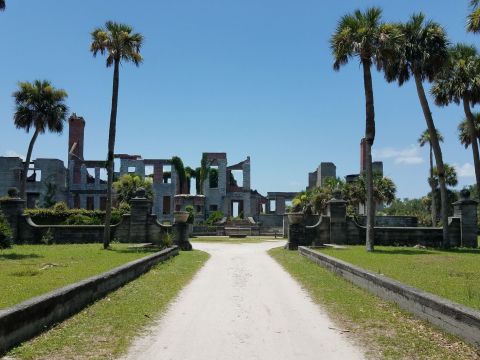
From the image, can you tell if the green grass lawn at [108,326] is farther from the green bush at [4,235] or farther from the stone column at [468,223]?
the stone column at [468,223]

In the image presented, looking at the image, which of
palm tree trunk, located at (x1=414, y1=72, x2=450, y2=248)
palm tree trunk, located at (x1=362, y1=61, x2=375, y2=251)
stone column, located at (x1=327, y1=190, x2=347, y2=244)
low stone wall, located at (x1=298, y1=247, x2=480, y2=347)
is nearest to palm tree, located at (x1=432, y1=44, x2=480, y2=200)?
palm tree trunk, located at (x1=414, y1=72, x2=450, y2=248)

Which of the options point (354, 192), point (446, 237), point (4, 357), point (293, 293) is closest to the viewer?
point (4, 357)

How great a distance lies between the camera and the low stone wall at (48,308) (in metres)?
5.54

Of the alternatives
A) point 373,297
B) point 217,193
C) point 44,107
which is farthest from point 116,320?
point 217,193

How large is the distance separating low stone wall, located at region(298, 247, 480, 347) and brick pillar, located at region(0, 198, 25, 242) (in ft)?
58.5

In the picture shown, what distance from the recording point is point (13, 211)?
79.4ft

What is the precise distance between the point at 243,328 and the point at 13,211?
66.2ft

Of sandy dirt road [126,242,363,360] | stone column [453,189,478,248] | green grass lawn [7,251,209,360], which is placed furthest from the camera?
stone column [453,189,478,248]

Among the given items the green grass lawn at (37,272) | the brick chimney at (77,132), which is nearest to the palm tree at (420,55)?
the green grass lawn at (37,272)

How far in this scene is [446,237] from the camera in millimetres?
23094

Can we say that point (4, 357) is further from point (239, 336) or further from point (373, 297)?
point (373, 297)

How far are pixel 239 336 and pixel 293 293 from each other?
12.9 feet

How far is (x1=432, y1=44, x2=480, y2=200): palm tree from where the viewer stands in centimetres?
2416

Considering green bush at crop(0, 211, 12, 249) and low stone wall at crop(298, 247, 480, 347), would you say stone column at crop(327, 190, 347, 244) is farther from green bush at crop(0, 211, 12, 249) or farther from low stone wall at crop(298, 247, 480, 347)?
green bush at crop(0, 211, 12, 249)
